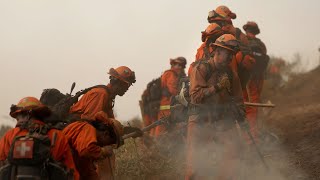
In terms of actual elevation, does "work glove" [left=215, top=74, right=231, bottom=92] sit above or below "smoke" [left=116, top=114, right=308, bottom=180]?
above

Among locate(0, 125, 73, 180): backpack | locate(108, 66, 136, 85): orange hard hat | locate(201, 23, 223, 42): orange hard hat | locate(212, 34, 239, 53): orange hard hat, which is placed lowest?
locate(0, 125, 73, 180): backpack

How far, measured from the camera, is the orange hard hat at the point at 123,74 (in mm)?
7688

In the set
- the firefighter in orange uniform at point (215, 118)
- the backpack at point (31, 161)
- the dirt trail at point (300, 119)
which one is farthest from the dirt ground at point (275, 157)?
the backpack at point (31, 161)

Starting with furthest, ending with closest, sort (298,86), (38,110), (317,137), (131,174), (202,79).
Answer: (298,86) → (317,137) → (131,174) → (202,79) → (38,110)

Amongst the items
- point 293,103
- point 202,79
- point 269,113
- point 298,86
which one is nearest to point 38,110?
point 202,79

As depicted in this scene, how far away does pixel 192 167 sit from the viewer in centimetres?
749

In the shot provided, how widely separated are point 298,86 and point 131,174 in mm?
10853

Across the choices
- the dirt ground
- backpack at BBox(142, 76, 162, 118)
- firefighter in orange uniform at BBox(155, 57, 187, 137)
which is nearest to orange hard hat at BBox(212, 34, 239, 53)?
the dirt ground

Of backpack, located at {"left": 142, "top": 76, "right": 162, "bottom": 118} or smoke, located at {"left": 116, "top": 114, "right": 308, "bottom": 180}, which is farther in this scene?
backpack, located at {"left": 142, "top": 76, "right": 162, "bottom": 118}

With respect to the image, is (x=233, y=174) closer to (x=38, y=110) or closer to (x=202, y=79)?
(x=202, y=79)

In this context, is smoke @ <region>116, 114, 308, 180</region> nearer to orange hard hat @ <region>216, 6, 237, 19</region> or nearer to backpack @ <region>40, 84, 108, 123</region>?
backpack @ <region>40, 84, 108, 123</region>

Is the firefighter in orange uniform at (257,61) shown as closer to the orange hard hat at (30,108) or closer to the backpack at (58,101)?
the backpack at (58,101)

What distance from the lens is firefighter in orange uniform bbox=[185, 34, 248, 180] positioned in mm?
7395

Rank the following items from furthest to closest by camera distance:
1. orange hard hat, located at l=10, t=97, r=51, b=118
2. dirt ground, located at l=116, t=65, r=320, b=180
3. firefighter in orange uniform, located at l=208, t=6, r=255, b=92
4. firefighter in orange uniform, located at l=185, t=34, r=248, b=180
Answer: firefighter in orange uniform, located at l=208, t=6, r=255, b=92 → dirt ground, located at l=116, t=65, r=320, b=180 → firefighter in orange uniform, located at l=185, t=34, r=248, b=180 → orange hard hat, located at l=10, t=97, r=51, b=118
